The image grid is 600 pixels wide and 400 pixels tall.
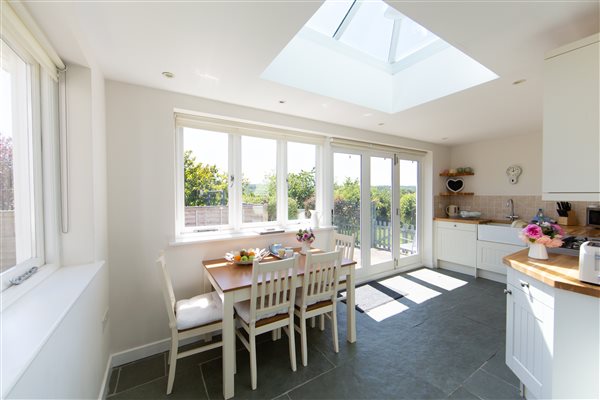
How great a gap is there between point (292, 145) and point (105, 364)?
2.77 metres

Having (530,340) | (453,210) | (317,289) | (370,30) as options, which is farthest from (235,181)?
(453,210)

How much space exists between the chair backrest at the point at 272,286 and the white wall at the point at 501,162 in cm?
433

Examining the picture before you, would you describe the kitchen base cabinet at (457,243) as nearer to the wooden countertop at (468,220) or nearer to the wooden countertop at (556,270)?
the wooden countertop at (468,220)

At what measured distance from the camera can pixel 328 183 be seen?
3.37 metres

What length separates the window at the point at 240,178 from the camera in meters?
2.51

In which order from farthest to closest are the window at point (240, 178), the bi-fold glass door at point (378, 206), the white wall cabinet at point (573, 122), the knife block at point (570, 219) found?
the bi-fold glass door at point (378, 206)
the knife block at point (570, 219)
the window at point (240, 178)
the white wall cabinet at point (573, 122)

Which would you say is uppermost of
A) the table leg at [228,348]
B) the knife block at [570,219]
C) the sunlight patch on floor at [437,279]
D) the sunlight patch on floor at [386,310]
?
the knife block at [570,219]

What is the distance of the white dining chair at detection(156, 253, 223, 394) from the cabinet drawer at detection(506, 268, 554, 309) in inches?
83.2

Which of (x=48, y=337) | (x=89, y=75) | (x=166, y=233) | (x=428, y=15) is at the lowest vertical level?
(x=48, y=337)

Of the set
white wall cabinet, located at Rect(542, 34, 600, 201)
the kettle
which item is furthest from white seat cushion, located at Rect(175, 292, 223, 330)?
the kettle

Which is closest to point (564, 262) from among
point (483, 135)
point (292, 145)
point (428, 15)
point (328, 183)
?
point (428, 15)

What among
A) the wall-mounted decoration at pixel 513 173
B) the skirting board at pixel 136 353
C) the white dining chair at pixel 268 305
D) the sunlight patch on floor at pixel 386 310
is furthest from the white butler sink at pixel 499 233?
the skirting board at pixel 136 353

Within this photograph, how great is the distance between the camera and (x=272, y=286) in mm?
1785

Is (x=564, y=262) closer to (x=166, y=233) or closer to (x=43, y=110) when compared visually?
(x=166, y=233)
